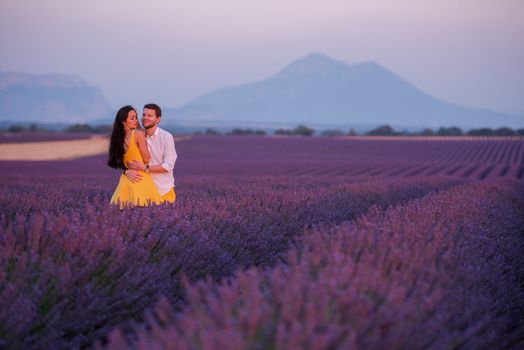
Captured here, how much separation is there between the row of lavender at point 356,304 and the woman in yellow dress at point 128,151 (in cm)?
263

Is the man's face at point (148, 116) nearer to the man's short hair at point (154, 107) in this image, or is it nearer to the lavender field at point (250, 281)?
the man's short hair at point (154, 107)

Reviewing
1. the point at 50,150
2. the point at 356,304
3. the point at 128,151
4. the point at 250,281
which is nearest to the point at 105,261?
the point at 250,281

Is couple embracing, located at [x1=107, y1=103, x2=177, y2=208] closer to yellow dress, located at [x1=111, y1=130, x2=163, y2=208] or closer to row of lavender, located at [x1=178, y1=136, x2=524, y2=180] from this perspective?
yellow dress, located at [x1=111, y1=130, x2=163, y2=208]

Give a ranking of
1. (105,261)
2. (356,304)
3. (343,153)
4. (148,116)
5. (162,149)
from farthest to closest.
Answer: (343,153), (162,149), (148,116), (105,261), (356,304)

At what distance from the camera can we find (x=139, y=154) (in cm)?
591

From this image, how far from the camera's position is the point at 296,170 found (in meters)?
23.8

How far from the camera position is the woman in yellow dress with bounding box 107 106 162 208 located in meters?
5.84

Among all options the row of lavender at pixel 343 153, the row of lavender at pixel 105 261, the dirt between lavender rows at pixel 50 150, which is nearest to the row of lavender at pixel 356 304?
the row of lavender at pixel 105 261

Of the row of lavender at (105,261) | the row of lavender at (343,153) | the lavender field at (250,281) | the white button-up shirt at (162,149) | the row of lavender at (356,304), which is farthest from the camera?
the row of lavender at (343,153)

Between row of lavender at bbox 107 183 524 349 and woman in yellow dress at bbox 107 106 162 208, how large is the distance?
2634mm

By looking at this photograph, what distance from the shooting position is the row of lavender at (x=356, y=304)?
2232mm

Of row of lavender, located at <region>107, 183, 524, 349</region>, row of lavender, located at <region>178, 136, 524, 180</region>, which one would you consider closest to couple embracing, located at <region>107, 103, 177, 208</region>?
row of lavender, located at <region>107, 183, 524, 349</region>

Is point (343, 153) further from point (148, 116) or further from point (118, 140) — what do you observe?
point (118, 140)

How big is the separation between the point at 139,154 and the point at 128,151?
4.1 inches
